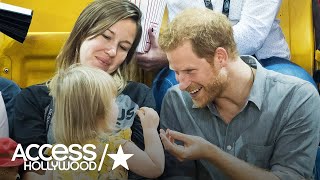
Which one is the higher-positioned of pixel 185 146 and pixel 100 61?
pixel 100 61

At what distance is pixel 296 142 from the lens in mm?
1164

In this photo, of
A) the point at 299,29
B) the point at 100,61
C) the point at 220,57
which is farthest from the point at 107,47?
the point at 299,29

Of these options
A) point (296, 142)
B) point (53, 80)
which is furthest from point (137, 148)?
point (296, 142)

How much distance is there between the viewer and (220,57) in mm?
1153

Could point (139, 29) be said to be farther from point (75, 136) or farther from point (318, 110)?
point (318, 110)

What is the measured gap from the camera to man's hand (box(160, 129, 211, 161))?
1.17 meters

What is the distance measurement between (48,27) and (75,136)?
1.33 ft

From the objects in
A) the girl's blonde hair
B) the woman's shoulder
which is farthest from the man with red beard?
the woman's shoulder

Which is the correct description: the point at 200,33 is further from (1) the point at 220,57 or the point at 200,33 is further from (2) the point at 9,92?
(2) the point at 9,92

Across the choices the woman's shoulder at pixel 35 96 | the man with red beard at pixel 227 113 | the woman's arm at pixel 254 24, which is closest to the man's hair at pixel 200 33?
the man with red beard at pixel 227 113

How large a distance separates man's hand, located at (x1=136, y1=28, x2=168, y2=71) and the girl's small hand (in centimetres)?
12

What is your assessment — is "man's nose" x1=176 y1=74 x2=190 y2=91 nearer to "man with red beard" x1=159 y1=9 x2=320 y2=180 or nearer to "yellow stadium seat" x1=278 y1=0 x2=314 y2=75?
"man with red beard" x1=159 y1=9 x2=320 y2=180

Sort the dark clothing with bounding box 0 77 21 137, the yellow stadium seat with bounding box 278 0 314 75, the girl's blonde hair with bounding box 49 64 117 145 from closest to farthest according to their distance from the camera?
the girl's blonde hair with bounding box 49 64 117 145
the dark clothing with bounding box 0 77 21 137
the yellow stadium seat with bounding box 278 0 314 75

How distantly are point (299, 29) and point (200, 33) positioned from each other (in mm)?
400
